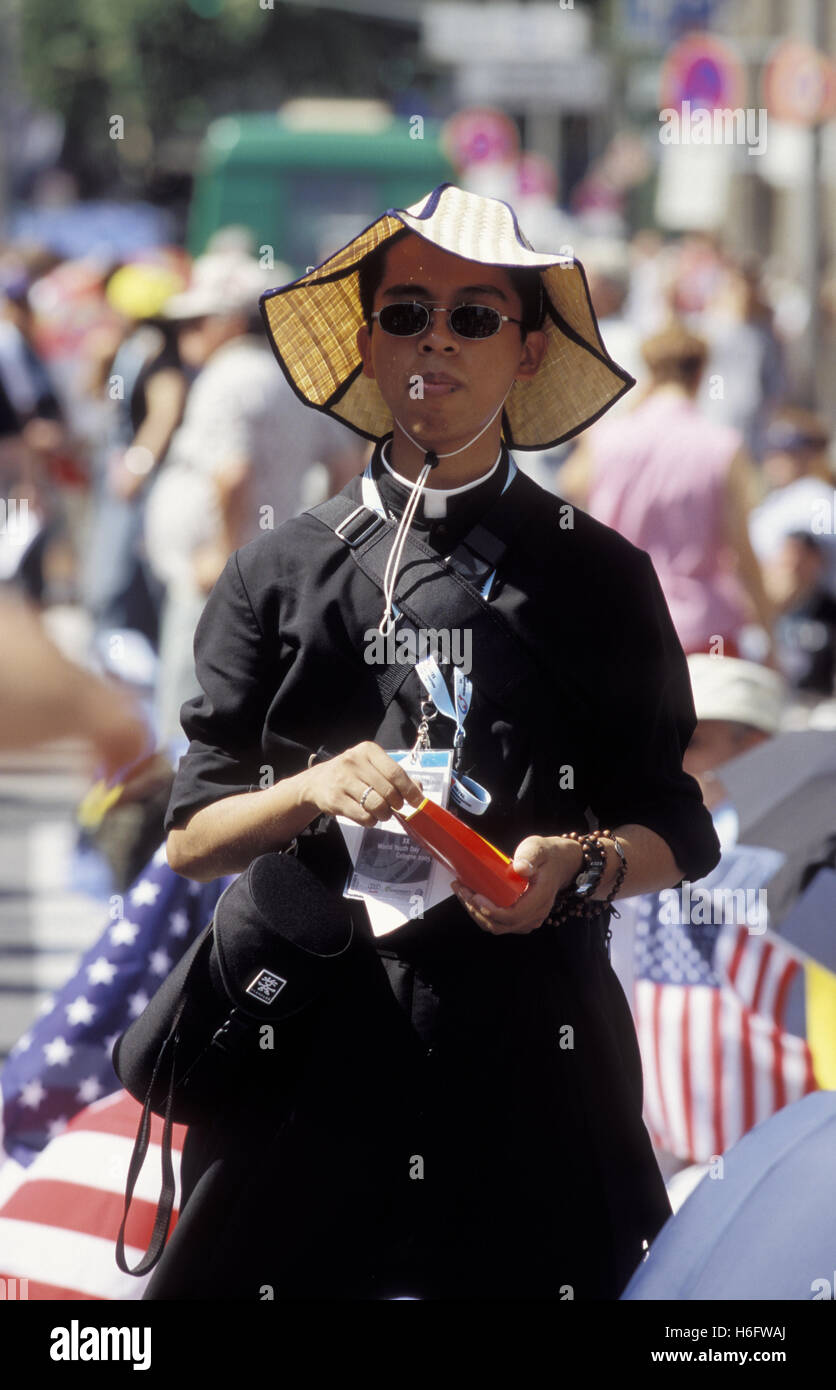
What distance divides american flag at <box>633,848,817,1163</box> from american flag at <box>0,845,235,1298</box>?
1013 mm

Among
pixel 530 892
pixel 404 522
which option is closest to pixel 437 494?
pixel 404 522

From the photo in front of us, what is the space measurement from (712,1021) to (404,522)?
6.72 feet

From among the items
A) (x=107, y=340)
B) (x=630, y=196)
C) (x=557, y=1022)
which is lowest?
(x=557, y=1022)

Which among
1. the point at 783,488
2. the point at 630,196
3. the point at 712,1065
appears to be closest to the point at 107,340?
the point at 783,488

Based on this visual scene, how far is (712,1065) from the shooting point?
4.35m

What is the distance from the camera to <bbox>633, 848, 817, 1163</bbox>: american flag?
430 cm

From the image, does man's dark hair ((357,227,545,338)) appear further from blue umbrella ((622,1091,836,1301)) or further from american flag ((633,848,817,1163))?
american flag ((633,848,817,1163))

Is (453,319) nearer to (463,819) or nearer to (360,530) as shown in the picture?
(360,530)

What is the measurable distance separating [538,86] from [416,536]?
21.2 meters

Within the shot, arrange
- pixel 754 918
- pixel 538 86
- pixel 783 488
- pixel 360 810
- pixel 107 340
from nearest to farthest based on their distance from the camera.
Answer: pixel 360 810, pixel 754 918, pixel 783 488, pixel 107 340, pixel 538 86

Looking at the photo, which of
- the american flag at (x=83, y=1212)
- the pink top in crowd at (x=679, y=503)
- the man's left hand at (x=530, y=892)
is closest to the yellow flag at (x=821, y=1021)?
the american flag at (x=83, y=1212)

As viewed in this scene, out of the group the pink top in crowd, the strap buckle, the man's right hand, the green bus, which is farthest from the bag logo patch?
the green bus

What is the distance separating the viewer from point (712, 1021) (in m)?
4.37
